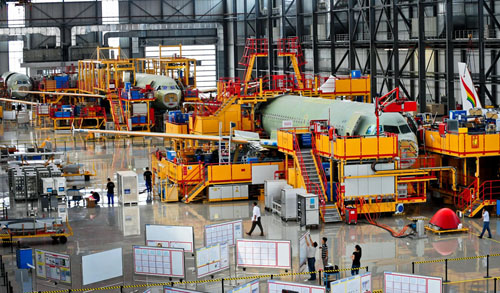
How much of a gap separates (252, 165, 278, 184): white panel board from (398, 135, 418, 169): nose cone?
24.6ft

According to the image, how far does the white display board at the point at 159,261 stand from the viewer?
2620cm

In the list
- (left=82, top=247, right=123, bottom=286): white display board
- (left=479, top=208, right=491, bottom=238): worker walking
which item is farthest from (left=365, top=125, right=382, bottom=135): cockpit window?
(left=82, top=247, right=123, bottom=286): white display board

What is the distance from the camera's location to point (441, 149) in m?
37.4

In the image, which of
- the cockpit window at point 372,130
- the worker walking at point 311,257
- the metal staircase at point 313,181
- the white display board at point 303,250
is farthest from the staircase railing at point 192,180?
the worker walking at point 311,257

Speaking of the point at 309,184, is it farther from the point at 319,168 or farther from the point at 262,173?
the point at 262,173

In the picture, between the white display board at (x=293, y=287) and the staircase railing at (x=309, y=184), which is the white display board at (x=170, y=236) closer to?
the white display board at (x=293, y=287)

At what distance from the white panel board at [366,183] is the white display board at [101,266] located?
42.6 feet

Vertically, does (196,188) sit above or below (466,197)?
above

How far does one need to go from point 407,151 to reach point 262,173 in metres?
8.20

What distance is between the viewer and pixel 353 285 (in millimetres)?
22688

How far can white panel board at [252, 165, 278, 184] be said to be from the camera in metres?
41.5

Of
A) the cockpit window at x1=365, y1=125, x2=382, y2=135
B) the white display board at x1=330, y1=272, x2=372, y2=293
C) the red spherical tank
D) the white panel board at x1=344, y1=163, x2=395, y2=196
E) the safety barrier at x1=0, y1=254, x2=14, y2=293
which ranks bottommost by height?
the safety barrier at x1=0, y1=254, x2=14, y2=293

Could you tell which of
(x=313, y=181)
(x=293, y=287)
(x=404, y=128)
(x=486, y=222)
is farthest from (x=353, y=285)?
(x=404, y=128)

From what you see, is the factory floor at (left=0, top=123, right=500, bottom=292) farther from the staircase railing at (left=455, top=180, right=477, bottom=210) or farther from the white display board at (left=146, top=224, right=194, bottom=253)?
the staircase railing at (left=455, top=180, right=477, bottom=210)
